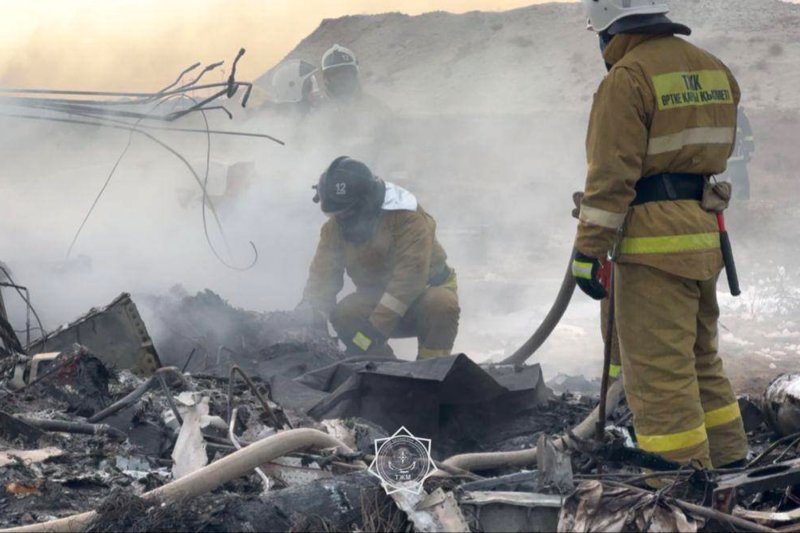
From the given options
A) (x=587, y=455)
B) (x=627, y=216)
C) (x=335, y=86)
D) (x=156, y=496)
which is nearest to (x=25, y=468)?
(x=156, y=496)

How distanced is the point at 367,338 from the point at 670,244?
3.38 meters

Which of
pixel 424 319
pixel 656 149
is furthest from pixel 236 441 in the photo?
pixel 424 319

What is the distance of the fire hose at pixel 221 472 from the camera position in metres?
3.07

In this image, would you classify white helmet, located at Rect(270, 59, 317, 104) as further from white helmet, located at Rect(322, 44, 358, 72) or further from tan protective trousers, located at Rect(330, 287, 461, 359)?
tan protective trousers, located at Rect(330, 287, 461, 359)

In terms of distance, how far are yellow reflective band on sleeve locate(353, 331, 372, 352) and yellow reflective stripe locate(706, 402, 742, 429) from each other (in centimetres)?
318

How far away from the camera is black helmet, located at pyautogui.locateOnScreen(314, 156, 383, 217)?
6.79 meters

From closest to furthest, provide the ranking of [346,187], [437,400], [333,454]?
1. [333,454]
2. [437,400]
3. [346,187]

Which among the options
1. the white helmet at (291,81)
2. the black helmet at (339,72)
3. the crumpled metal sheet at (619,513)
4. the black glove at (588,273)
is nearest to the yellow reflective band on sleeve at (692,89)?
the black glove at (588,273)

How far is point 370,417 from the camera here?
489 cm

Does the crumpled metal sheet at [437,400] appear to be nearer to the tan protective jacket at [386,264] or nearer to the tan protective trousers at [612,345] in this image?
the tan protective trousers at [612,345]

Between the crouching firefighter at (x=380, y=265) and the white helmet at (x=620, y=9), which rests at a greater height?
the white helmet at (x=620, y=9)

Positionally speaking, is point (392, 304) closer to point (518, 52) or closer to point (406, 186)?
point (406, 186)

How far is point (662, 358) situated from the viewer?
3.73 meters

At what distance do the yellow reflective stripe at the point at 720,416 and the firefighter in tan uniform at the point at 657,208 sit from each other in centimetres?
17
